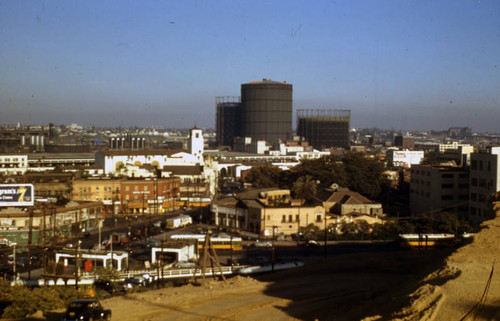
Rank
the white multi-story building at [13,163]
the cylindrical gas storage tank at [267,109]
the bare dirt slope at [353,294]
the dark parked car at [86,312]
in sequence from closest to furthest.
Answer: the bare dirt slope at [353,294]
the dark parked car at [86,312]
the white multi-story building at [13,163]
the cylindrical gas storage tank at [267,109]

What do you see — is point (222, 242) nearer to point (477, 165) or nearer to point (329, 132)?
point (477, 165)

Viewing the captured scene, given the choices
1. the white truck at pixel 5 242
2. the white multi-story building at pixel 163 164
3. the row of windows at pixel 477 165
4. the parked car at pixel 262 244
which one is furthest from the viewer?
the white multi-story building at pixel 163 164

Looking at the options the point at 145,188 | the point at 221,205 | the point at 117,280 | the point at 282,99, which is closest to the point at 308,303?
the point at 117,280

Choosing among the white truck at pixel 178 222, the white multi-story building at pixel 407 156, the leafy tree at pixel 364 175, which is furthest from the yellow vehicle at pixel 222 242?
the white multi-story building at pixel 407 156

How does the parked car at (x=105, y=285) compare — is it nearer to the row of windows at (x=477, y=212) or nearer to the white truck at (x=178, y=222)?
the white truck at (x=178, y=222)

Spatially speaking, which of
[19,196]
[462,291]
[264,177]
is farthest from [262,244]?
[264,177]

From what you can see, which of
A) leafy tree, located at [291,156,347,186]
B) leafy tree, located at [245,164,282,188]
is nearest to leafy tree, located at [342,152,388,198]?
leafy tree, located at [291,156,347,186]
